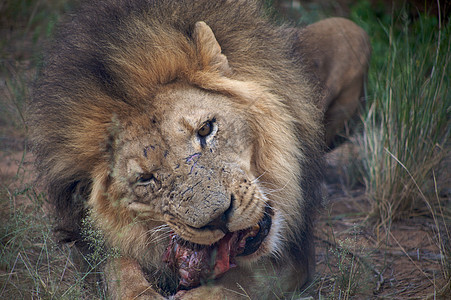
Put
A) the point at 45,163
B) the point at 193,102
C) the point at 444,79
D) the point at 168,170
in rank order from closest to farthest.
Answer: the point at 168,170
the point at 193,102
the point at 45,163
the point at 444,79

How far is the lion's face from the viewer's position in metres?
2.15

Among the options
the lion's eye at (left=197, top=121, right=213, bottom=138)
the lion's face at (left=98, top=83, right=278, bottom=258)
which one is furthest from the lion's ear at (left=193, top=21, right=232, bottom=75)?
the lion's eye at (left=197, top=121, right=213, bottom=138)

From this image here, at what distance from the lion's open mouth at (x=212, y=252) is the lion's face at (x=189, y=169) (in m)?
0.06

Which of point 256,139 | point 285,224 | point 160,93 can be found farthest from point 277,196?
point 160,93

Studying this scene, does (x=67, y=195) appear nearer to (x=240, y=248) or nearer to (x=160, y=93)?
(x=160, y=93)

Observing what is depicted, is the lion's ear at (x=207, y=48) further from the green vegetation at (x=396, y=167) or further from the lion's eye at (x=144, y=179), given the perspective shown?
the green vegetation at (x=396, y=167)

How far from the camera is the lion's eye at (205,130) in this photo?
229 centimetres

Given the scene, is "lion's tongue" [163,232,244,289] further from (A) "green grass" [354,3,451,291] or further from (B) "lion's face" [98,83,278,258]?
(A) "green grass" [354,3,451,291]

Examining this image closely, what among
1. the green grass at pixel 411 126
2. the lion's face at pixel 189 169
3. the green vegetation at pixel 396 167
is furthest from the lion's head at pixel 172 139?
the green grass at pixel 411 126

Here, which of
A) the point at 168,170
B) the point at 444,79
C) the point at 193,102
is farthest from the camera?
the point at 444,79

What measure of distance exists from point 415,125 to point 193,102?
5.91 ft

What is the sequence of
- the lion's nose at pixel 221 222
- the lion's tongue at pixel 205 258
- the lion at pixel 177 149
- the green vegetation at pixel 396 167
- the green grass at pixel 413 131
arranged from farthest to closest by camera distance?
the green grass at pixel 413 131 → the green vegetation at pixel 396 167 → the lion's tongue at pixel 205 258 → the lion at pixel 177 149 → the lion's nose at pixel 221 222

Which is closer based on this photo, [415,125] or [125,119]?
[125,119]

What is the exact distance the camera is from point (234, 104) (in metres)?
2.46
